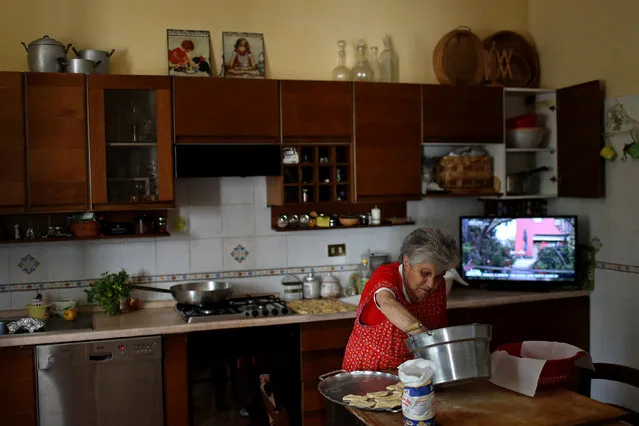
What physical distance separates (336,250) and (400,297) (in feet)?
5.51

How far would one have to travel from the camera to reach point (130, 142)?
361 cm

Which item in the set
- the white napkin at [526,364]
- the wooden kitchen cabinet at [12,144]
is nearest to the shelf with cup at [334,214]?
the wooden kitchen cabinet at [12,144]

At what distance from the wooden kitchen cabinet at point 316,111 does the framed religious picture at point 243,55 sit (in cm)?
34

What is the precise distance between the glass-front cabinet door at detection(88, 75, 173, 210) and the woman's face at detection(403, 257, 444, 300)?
1.58 metres

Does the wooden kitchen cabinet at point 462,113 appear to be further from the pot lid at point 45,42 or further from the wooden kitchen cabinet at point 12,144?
the wooden kitchen cabinet at point 12,144

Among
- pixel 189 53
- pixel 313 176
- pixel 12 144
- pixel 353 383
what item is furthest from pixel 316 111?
pixel 353 383

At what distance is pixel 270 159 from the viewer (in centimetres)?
381

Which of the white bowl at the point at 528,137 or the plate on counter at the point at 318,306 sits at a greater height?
the white bowl at the point at 528,137

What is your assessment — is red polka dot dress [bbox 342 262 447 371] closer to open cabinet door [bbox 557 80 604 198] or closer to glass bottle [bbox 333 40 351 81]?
glass bottle [bbox 333 40 351 81]

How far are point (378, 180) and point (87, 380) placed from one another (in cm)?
200

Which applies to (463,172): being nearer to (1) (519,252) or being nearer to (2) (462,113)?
(2) (462,113)

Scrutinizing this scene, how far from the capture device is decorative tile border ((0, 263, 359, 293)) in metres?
3.76

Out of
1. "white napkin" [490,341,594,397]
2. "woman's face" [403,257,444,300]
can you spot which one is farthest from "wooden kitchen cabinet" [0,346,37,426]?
"white napkin" [490,341,594,397]

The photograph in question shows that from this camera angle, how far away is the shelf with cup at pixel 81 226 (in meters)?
3.63
